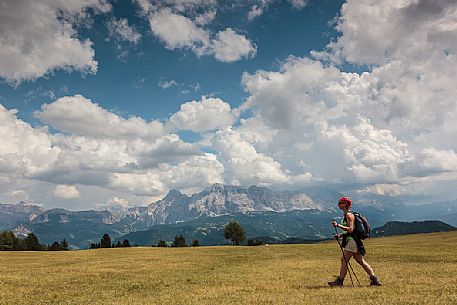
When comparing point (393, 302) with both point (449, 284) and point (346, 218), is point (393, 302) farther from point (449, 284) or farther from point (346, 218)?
point (449, 284)

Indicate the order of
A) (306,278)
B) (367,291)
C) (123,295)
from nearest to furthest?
(367,291) < (123,295) < (306,278)

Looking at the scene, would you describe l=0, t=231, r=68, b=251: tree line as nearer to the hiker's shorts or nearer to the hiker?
the hiker

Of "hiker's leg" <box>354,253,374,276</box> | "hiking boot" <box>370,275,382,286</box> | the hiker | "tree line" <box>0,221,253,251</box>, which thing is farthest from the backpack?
"tree line" <box>0,221,253,251</box>

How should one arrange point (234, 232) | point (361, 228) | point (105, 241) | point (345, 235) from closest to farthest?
1. point (361, 228)
2. point (345, 235)
3. point (234, 232)
4. point (105, 241)

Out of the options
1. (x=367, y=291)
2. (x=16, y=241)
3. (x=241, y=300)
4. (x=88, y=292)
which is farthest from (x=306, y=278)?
(x=16, y=241)

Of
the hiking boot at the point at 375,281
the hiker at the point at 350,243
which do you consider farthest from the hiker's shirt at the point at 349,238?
the hiking boot at the point at 375,281

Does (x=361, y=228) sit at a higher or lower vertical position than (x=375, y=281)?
higher

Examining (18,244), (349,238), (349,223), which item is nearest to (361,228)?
(349,223)

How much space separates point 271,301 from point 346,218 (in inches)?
232

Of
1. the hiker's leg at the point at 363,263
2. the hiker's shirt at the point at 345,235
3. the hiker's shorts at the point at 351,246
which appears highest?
the hiker's shirt at the point at 345,235

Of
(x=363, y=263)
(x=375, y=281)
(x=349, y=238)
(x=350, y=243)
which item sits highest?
(x=349, y=238)

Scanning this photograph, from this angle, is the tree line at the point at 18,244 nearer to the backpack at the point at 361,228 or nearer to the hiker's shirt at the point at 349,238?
the hiker's shirt at the point at 349,238

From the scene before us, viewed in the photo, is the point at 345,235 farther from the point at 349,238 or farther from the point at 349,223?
the point at 349,223

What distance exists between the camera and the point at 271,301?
1517 centimetres
